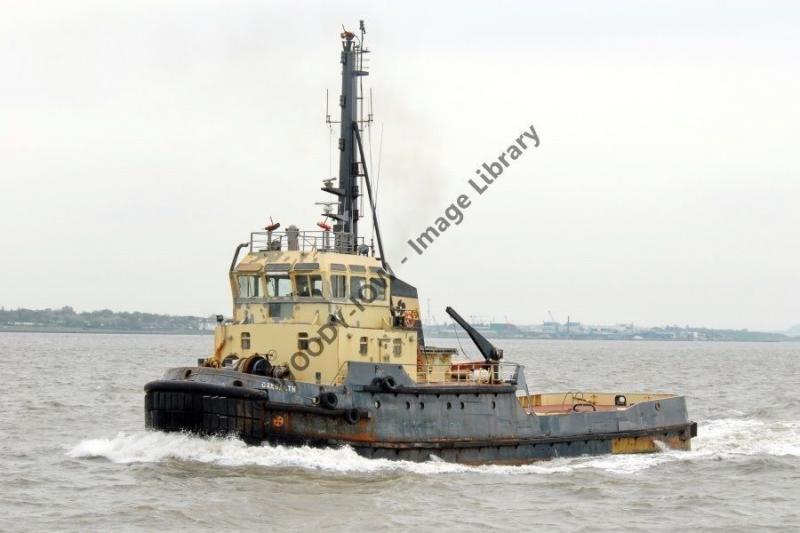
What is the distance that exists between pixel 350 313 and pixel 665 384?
37.7 metres

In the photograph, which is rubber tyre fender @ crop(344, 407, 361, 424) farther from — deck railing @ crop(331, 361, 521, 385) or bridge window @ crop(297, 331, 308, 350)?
deck railing @ crop(331, 361, 521, 385)

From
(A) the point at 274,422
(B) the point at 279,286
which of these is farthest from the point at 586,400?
(A) the point at 274,422

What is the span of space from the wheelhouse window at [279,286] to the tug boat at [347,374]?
2 cm

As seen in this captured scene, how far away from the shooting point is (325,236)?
23.7 m

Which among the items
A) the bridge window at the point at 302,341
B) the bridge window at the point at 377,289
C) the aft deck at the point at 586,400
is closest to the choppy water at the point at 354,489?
the aft deck at the point at 586,400

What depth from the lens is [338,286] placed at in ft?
75.6

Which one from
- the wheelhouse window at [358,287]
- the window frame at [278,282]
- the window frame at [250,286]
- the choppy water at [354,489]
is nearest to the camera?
the choppy water at [354,489]

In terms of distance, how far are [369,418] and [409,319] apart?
2.98 m

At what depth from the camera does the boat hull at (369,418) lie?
21250 mm

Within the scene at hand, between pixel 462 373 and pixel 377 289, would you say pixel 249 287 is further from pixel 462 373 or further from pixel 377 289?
pixel 462 373

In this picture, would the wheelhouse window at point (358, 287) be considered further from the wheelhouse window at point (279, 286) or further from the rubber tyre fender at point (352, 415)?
the rubber tyre fender at point (352, 415)

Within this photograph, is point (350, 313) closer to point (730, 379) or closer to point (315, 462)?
point (315, 462)

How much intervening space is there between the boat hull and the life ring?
184 cm

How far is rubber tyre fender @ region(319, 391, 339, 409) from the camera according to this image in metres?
21.4
